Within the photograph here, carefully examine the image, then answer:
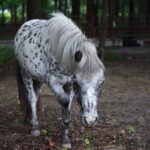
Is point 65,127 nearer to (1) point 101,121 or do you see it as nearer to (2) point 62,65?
(2) point 62,65

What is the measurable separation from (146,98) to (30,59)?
374cm

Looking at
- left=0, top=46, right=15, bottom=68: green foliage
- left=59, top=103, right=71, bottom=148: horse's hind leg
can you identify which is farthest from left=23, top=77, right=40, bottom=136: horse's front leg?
left=0, top=46, right=15, bottom=68: green foliage

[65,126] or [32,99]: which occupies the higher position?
[32,99]

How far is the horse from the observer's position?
5273 mm

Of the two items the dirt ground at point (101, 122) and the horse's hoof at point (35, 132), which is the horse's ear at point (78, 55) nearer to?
the dirt ground at point (101, 122)

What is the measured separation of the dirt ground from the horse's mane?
997 millimetres

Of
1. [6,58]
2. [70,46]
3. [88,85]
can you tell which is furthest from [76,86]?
[6,58]

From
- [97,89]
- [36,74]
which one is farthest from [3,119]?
[97,89]

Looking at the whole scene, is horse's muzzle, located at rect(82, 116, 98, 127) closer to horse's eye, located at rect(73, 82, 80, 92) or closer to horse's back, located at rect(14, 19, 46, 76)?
horse's eye, located at rect(73, 82, 80, 92)

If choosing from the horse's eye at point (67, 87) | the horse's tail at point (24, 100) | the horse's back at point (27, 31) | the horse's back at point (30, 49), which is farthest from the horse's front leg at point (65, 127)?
the horse's tail at point (24, 100)

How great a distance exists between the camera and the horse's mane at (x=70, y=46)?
5.29m

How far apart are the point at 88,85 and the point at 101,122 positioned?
2.12 metres

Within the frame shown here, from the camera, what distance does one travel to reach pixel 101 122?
729 cm

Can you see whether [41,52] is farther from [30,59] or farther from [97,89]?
[97,89]
